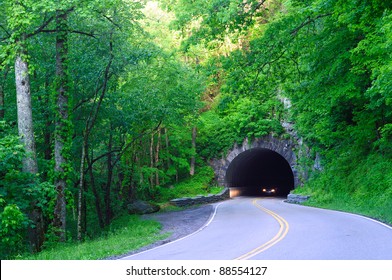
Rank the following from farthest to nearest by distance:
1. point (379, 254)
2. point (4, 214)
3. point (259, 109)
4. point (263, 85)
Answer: point (259, 109) < point (263, 85) < point (4, 214) < point (379, 254)

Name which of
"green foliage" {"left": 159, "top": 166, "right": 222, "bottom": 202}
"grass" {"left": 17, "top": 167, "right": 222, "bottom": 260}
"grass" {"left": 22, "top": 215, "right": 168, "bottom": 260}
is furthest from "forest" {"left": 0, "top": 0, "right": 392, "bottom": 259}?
"green foliage" {"left": 159, "top": 166, "right": 222, "bottom": 202}

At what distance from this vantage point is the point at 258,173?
1882 inches

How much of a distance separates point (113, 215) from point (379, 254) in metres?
18.2

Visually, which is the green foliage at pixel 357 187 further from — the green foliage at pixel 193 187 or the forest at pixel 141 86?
the green foliage at pixel 193 187

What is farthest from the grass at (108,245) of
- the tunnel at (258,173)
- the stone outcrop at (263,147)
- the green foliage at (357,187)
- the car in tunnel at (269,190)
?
the car in tunnel at (269,190)

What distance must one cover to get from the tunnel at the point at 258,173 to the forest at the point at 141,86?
1135 centimetres

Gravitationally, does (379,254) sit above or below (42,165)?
below

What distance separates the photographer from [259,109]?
32688 mm

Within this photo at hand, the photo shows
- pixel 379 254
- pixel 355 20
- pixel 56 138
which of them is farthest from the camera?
pixel 56 138

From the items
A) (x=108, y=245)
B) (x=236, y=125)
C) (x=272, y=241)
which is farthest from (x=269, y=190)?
(x=272, y=241)

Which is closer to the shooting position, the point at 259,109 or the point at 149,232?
the point at 149,232

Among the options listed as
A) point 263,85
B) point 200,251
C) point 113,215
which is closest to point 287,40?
point 263,85

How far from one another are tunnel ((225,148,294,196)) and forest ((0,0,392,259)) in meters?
11.4

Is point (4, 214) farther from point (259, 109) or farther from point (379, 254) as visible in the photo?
point (259, 109)
